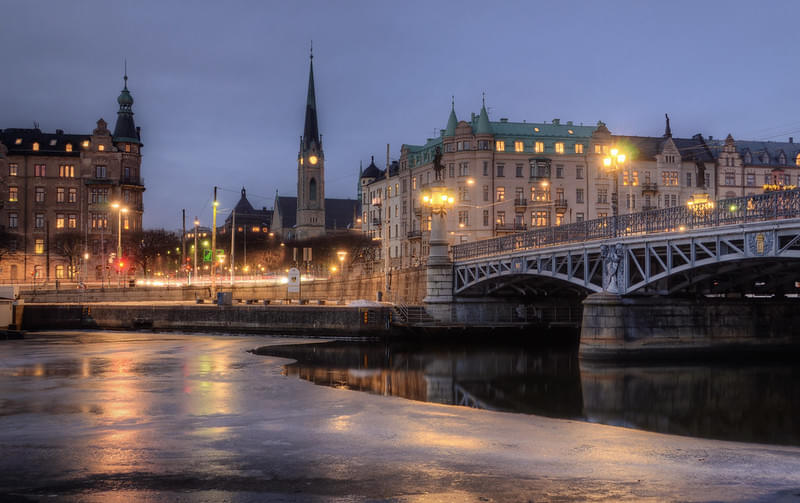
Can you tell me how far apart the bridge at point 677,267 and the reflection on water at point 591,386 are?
2.67 metres

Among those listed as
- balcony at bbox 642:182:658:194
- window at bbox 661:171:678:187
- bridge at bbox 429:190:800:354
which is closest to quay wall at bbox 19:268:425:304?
bridge at bbox 429:190:800:354

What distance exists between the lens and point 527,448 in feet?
56.8

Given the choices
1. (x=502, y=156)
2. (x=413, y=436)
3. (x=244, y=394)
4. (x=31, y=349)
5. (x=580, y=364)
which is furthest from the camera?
(x=502, y=156)

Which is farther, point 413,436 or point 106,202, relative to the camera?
point 106,202

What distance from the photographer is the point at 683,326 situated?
4291cm

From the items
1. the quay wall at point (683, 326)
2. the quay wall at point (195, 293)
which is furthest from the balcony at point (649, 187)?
the quay wall at point (683, 326)

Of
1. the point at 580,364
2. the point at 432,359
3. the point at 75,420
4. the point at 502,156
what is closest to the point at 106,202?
the point at 502,156

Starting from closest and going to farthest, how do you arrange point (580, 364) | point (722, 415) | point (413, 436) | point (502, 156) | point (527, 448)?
1. point (527, 448)
2. point (413, 436)
3. point (722, 415)
4. point (580, 364)
5. point (502, 156)

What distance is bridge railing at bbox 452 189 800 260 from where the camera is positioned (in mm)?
32281

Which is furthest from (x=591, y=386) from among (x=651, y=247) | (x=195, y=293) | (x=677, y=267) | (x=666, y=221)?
(x=195, y=293)

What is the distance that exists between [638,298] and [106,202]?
89496 mm

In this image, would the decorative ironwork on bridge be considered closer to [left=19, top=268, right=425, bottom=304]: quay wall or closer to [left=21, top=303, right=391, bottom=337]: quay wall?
[left=21, top=303, right=391, bottom=337]: quay wall

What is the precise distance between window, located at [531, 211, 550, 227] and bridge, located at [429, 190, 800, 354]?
154ft

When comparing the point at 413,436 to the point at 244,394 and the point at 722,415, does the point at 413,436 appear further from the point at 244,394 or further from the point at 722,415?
the point at 722,415
